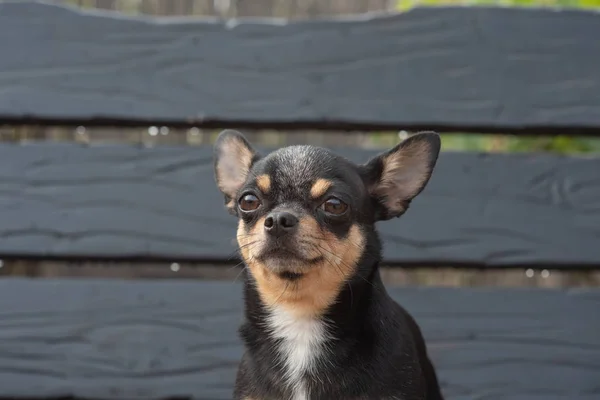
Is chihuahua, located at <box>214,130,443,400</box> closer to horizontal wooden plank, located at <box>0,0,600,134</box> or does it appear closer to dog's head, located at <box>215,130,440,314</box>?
dog's head, located at <box>215,130,440,314</box>

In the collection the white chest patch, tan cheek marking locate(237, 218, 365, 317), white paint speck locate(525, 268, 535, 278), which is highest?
tan cheek marking locate(237, 218, 365, 317)

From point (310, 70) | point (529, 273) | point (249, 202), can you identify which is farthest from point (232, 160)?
point (529, 273)

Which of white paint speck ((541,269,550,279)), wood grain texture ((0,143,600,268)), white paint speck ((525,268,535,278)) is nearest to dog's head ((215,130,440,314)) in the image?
wood grain texture ((0,143,600,268))

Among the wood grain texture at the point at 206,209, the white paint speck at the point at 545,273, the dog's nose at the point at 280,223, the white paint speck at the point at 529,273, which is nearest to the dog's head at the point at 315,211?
the dog's nose at the point at 280,223

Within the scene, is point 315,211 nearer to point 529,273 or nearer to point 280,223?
point 280,223

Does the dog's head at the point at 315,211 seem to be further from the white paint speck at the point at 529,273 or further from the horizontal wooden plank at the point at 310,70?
the white paint speck at the point at 529,273

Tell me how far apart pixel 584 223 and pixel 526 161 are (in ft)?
1.07

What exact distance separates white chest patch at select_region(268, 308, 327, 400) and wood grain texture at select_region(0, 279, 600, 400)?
666 millimetres

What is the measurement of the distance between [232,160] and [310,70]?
76 centimetres

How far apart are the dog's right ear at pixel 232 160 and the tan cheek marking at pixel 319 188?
333 mm

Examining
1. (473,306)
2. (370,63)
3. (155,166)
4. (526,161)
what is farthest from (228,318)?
(526,161)

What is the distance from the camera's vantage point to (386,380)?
1696mm

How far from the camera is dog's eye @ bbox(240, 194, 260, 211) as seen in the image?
5.85 feet

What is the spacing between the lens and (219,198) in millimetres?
2586
